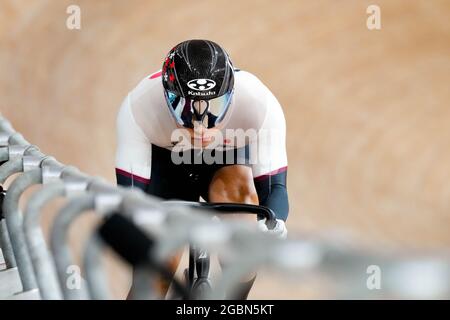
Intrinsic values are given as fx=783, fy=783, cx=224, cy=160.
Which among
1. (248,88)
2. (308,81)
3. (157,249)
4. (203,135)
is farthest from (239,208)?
(308,81)

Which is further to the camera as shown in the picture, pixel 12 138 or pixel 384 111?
pixel 384 111

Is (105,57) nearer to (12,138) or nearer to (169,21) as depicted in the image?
(169,21)

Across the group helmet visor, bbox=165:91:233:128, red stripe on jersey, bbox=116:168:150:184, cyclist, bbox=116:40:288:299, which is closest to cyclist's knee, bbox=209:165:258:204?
cyclist, bbox=116:40:288:299

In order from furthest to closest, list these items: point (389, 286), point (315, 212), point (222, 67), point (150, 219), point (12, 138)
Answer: point (315, 212)
point (222, 67)
point (12, 138)
point (150, 219)
point (389, 286)

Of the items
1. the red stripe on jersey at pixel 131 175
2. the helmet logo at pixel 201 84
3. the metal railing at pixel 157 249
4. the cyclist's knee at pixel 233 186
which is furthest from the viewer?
the cyclist's knee at pixel 233 186

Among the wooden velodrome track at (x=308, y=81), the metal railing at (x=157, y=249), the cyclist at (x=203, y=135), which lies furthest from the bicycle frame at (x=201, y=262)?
the wooden velodrome track at (x=308, y=81)

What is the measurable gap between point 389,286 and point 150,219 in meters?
0.40

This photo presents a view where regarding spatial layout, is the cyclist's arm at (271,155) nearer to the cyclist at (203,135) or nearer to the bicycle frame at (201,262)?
the cyclist at (203,135)

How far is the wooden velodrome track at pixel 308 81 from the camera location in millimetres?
6230

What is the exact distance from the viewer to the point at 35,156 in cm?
181

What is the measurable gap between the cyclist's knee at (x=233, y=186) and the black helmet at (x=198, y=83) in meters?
0.44

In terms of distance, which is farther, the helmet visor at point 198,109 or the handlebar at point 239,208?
the helmet visor at point 198,109

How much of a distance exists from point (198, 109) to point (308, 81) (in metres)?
3.97

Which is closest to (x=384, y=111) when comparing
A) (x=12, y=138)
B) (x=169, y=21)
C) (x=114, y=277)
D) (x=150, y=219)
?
(x=169, y=21)
